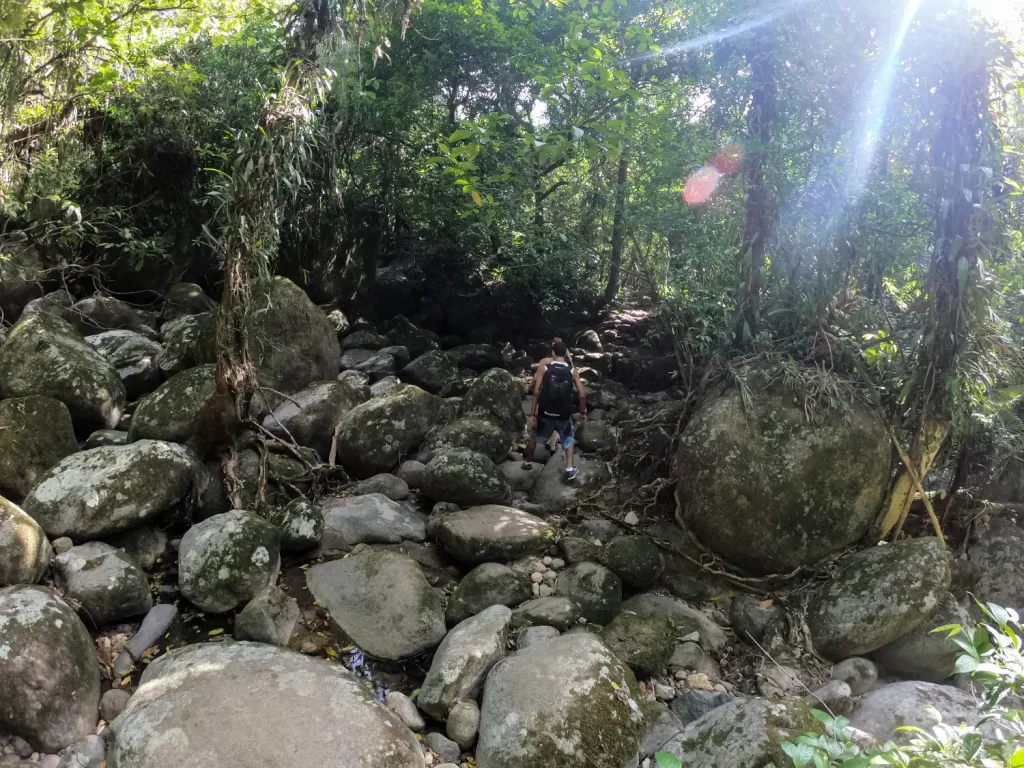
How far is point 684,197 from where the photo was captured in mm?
8531

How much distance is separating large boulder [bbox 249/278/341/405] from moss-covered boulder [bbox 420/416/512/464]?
82.7 inches

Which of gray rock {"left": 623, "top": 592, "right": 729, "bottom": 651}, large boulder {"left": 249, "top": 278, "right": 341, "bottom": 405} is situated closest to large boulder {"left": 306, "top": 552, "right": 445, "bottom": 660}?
gray rock {"left": 623, "top": 592, "right": 729, "bottom": 651}

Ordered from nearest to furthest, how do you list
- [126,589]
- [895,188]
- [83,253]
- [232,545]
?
[126,589], [232,545], [895,188], [83,253]

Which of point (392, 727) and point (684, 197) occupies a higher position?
point (684, 197)

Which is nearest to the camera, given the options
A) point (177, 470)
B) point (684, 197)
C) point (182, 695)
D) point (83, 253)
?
point (182, 695)

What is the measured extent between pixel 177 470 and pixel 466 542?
8.15 feet

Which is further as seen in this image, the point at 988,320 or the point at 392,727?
the point at 988,320

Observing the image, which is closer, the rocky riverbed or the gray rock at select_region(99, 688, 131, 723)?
the rocky riverbed

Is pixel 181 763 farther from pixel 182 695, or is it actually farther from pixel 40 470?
pixel 40 470

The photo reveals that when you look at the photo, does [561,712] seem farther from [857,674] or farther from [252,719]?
[857,674]

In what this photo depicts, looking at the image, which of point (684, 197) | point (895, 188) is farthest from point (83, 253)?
point (895, 188)

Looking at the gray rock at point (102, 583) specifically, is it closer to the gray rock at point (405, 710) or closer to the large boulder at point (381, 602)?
the large boulder at point (381, 602)

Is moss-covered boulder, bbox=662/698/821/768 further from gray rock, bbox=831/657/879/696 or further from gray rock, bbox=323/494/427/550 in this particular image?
gray rock, bbox=323/494/427/550

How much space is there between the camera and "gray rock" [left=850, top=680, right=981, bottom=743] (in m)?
4.09
